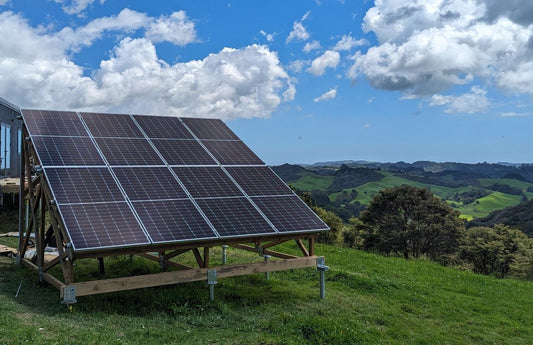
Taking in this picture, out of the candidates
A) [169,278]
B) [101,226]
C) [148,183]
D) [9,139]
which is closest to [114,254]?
[101,226]

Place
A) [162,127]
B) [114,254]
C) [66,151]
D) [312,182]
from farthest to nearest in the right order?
[312,182] → [162,127] → [66,151] → [114,254]

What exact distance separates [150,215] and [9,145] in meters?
21.3

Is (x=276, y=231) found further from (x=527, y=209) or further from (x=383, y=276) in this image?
(x=527, y=209)

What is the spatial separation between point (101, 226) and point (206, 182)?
381 cm

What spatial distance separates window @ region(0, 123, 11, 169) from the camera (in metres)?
27.5

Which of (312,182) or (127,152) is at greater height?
(127,152)

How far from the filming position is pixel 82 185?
40.1ft

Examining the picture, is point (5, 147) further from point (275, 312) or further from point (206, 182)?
point (275, 312)

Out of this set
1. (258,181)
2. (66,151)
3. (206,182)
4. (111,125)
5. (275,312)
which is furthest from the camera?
(111,125)

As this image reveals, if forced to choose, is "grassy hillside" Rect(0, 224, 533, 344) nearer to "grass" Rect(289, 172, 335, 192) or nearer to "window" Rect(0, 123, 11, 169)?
"window" Rect(0, 123, 11, 169)

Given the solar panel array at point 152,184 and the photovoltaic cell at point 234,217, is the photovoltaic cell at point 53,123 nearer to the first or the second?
the solar panel array at point 152,184

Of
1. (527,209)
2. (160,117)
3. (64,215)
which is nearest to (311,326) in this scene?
(64,215)

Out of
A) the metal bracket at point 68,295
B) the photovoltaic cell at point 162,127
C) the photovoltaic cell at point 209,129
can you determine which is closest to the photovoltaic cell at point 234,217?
the metal bracket at point 68,295

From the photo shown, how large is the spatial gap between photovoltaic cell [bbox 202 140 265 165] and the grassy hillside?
3890 millimetres
